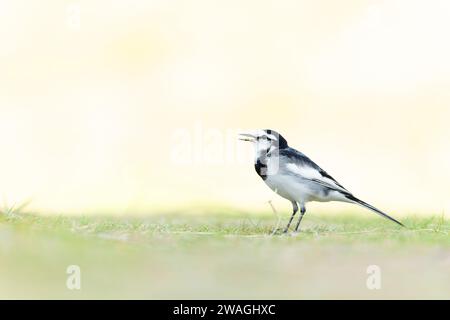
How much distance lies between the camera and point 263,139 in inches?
372

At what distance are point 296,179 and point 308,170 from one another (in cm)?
25

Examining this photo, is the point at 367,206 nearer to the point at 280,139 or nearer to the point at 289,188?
the point at 289,188

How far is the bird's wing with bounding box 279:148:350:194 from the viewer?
9.06 m

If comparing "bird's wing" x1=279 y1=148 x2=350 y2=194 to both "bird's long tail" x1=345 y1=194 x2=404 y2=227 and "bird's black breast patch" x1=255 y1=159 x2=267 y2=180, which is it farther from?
"bird's black breast patch" x1=255 y1=159 x2=267 y2=180

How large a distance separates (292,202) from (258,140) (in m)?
1.04

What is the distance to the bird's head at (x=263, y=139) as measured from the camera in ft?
30.9

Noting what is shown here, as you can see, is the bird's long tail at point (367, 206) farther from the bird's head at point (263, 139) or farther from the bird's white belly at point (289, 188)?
the bird's head at point (263, 139)

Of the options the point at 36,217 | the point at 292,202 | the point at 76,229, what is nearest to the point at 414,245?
the point at 292,202

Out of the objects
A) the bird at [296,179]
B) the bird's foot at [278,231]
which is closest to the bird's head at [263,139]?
the bird at [296,179]

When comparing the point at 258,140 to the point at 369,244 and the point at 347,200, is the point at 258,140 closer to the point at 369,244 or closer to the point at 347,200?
the point at 347,200

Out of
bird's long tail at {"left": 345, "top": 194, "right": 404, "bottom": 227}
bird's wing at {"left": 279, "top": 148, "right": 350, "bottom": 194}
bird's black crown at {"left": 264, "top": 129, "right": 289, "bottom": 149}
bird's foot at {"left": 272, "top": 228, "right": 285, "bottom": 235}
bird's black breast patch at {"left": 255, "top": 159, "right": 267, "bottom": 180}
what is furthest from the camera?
bird's black crown at {"left": 264, "top": 129, "right": 289, "bottom": 149}

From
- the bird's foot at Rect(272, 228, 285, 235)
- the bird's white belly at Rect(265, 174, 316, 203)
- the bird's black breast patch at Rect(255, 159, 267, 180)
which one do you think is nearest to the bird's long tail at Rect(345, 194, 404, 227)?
the bird's white belly at Rect(265, 174, 316, 203)

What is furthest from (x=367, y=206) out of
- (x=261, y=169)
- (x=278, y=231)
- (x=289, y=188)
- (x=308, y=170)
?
(x=261, y=169)

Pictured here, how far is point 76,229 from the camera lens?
778cm
